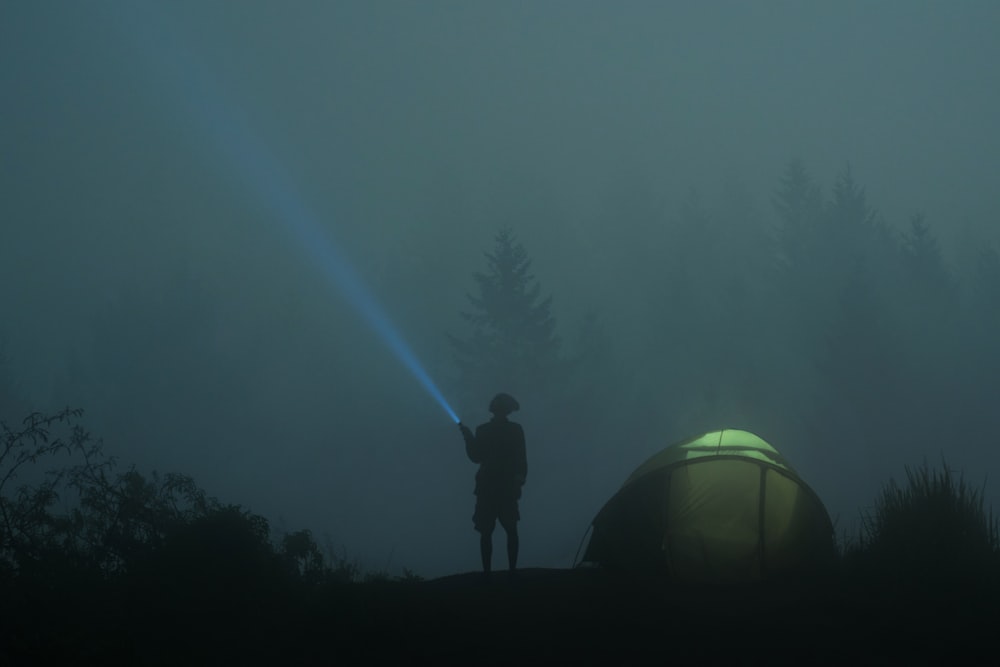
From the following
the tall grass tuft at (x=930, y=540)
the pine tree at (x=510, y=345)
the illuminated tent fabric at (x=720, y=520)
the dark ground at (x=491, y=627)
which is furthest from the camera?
the pine tree at (x=510, y=345)

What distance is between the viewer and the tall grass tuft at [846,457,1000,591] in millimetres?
9820

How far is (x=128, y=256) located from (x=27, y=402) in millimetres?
72395

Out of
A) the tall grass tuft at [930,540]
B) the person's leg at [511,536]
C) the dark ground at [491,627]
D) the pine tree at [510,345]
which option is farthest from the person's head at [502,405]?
the pine tree at [510,345]

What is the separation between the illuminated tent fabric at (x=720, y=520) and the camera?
473 inches

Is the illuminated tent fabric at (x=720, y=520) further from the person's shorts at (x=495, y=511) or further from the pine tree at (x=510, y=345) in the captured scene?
the pine tree at (x=510, y=345)

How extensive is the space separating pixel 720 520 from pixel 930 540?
264 cm

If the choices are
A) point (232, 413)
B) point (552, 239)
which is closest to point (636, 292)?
point (552, 239)

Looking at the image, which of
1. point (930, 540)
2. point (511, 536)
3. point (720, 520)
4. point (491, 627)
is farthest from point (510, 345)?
point (491, 627)

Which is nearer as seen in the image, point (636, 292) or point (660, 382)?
point (660, 382)

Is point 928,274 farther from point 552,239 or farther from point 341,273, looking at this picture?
point 341,273

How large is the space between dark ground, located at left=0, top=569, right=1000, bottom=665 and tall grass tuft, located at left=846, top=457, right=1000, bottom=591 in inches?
22.7

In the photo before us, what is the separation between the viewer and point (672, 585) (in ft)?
36.8

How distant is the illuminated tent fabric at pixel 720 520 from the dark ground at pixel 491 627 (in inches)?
66.7

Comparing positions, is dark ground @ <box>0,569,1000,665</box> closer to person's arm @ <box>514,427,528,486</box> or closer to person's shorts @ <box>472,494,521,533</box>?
person's shorts @ <box>472,494,521,533</box>
